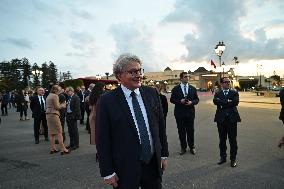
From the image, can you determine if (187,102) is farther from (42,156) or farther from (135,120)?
(135,120)

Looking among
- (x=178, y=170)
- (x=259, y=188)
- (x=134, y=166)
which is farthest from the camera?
(x=178, y=170)

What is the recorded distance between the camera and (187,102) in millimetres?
9039

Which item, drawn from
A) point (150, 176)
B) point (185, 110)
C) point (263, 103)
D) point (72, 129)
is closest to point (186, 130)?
point (185, 110)

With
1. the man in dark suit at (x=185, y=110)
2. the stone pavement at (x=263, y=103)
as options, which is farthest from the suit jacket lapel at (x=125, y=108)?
the stone pavement at (x=263, y=103)

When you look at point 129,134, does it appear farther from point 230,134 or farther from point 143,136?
point 230,134

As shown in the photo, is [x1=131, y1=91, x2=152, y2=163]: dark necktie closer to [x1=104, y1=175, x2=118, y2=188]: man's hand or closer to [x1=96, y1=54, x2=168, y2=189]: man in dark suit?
[x1=96, y1=54, x2=168, y2=189]: man in dark suit

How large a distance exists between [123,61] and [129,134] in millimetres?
759

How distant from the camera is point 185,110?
9.27 m

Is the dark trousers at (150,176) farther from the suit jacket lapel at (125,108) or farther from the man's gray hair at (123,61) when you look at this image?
the man's gray hair at (123,61)

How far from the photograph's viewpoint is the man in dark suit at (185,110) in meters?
9.20

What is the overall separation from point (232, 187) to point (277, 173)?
1335 millimetres

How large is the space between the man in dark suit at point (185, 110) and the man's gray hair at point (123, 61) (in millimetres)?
5570

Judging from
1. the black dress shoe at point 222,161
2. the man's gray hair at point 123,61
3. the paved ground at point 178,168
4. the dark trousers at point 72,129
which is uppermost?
the man's gray hair at point 123,61

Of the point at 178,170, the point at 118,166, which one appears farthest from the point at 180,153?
the point at 118,166
